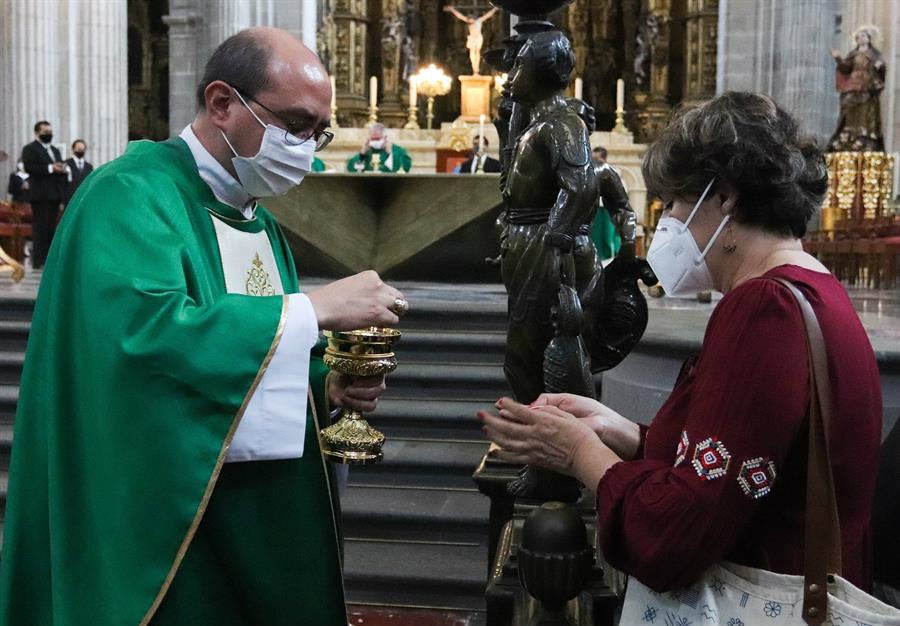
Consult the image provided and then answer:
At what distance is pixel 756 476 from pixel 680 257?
0.46 metres

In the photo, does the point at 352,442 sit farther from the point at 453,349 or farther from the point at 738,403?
the point at 453,349

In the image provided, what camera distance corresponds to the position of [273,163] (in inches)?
85.3

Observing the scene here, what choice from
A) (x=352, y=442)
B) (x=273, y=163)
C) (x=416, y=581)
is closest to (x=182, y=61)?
(x=416, y=581)

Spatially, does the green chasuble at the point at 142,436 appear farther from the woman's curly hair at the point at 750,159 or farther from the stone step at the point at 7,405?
the stone step at the point at 7,405

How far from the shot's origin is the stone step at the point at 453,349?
19.3ft

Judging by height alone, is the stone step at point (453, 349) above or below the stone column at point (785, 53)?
below

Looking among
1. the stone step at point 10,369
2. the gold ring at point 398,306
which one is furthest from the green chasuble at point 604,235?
the gold ring at point 398,306

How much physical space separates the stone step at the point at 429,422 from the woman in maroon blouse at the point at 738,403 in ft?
11.1

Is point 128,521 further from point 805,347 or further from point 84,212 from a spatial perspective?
point 805,347

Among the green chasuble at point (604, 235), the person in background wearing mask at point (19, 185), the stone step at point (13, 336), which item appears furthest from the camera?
the person in background wearing mask at point (19, 185)

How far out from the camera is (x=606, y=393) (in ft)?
16.5

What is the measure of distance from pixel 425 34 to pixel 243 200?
21.5 m

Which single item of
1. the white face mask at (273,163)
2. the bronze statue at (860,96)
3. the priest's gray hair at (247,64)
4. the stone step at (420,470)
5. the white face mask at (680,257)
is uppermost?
the bronze statue at (860,96)

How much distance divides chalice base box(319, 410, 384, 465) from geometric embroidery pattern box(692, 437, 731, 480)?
27.9 inches
